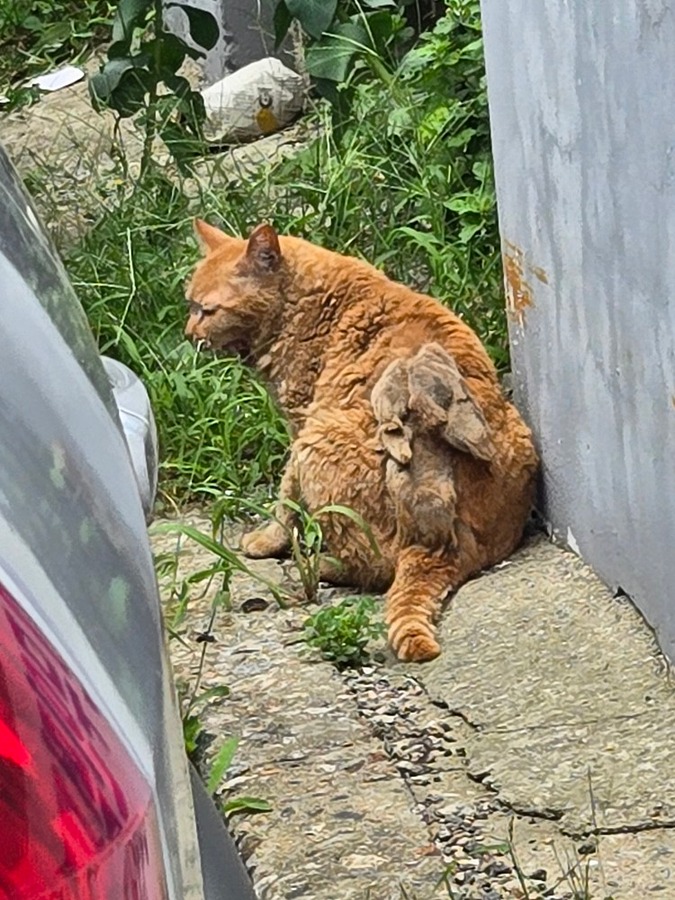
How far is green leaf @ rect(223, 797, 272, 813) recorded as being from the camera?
3.42m

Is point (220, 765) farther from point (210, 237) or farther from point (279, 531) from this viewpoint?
point (210, 237)

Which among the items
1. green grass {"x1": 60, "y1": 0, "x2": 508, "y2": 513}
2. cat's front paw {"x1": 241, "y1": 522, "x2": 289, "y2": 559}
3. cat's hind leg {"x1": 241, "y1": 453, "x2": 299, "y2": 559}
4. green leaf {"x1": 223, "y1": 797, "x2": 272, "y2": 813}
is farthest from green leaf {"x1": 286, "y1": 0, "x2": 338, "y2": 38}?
green leaf {"x1": 223, "y1": 797, "x2": 272, "y2": 813}

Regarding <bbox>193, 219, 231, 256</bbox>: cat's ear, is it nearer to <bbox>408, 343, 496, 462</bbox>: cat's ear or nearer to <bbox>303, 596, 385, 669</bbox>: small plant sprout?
<bbox>408, 343, 496, 462</bbox>: cat's ear

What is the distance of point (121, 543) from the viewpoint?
137 cm

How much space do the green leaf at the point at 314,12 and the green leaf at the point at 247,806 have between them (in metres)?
3.24

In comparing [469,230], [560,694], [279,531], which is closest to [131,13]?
[469,230]

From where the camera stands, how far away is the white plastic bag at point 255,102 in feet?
26.0

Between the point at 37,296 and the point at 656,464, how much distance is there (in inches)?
92.3

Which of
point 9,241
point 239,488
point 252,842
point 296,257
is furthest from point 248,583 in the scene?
point 9,241

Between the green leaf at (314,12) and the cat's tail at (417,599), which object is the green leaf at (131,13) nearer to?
the green leaf at (314,12)

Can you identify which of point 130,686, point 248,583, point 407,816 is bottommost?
point 248,583

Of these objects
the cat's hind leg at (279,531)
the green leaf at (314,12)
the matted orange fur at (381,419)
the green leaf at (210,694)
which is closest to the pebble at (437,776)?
the matted orange fur at (381,419)

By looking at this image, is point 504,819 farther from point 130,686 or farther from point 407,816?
point 130,686

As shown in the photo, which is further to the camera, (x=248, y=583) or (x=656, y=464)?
(x=248, y=583)
